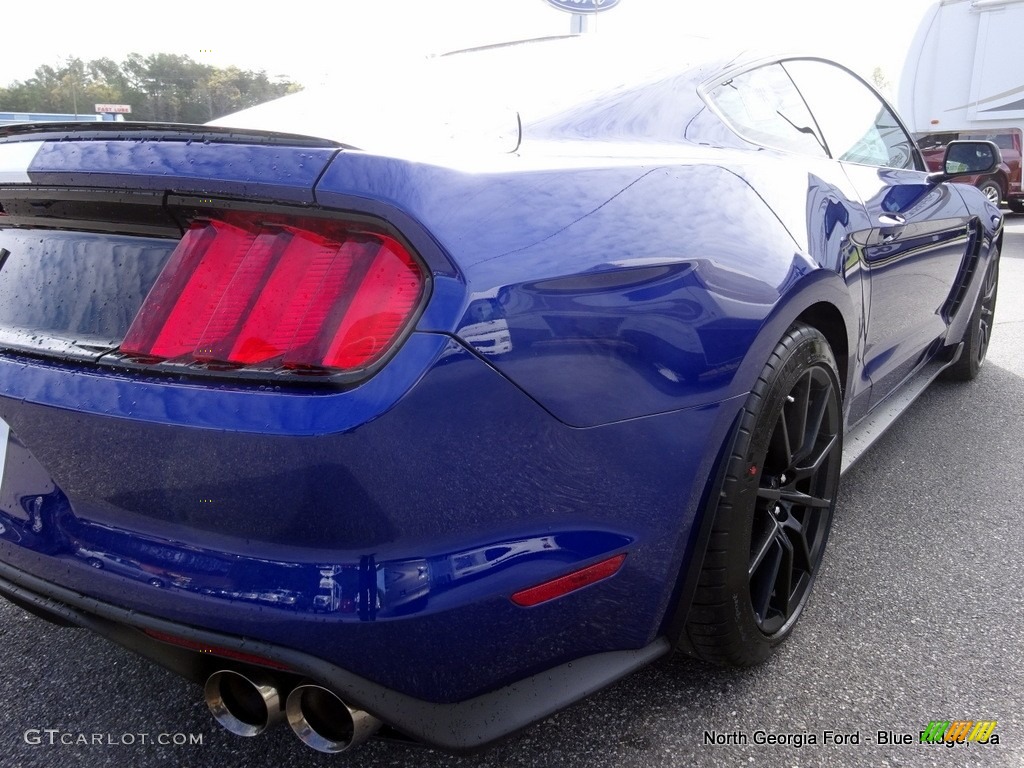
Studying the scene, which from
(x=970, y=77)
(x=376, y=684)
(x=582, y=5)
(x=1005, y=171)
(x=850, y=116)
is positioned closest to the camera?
(x=376, y=684)

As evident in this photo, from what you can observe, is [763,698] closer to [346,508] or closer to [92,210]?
[346,508]

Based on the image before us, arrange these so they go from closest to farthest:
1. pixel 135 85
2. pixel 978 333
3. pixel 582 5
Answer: pixel 978 333 < pixel 135 85 < pixel 582 5

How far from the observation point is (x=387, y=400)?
112cm

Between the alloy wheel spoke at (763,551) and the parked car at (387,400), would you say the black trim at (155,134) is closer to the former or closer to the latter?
the parked car at (387,400)

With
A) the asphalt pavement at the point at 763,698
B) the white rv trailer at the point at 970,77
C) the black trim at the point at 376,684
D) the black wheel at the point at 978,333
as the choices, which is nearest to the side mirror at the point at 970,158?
the black wheel at the point at 978,333

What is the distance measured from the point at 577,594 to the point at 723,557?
0.38 m

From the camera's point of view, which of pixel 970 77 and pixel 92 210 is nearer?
pixel 92 210

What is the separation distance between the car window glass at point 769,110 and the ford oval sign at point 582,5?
80.2 ft

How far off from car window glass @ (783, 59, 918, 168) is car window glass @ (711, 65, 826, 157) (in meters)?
0.09

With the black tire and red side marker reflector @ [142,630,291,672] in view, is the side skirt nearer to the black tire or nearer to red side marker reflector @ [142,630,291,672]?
the black tire

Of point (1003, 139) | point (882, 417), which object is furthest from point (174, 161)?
point (1003, 139)

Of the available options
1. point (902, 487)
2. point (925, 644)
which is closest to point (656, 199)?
point (925, 644)

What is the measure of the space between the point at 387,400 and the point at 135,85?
24750 mm

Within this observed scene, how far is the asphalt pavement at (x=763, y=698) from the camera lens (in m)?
1.65
